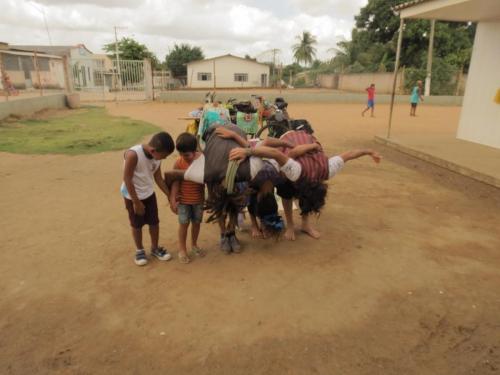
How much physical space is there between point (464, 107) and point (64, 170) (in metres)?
9.10

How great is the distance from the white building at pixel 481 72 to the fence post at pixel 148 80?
16.6m

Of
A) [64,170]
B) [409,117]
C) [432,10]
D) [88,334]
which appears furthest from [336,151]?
[409,117]

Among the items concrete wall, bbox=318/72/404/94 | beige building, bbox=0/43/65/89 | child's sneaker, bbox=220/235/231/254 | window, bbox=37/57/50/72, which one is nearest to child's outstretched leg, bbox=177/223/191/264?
child's sneaker, bbox=220/235/231/254

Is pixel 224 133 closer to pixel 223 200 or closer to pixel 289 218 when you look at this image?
pixel 223 200

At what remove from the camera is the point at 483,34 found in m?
8.85

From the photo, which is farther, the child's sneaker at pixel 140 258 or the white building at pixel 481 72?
the white building at pixel 481 72

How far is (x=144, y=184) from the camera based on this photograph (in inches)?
129

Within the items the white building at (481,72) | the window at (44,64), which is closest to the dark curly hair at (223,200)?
the white building at (481,72)

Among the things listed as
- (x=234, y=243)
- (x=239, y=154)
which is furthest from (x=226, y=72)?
(x=239, y=154)

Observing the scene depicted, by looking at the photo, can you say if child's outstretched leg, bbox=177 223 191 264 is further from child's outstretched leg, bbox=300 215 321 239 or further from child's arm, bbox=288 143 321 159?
child's outstretched leg, bbox=300 215 321 239

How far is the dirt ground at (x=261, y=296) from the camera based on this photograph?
234 cm

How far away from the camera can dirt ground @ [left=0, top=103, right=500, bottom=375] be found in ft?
7.68

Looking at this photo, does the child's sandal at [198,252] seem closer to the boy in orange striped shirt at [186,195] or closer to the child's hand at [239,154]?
the boy in orange striped shirt at [186,195]

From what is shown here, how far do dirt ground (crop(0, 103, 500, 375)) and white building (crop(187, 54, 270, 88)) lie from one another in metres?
37.4
